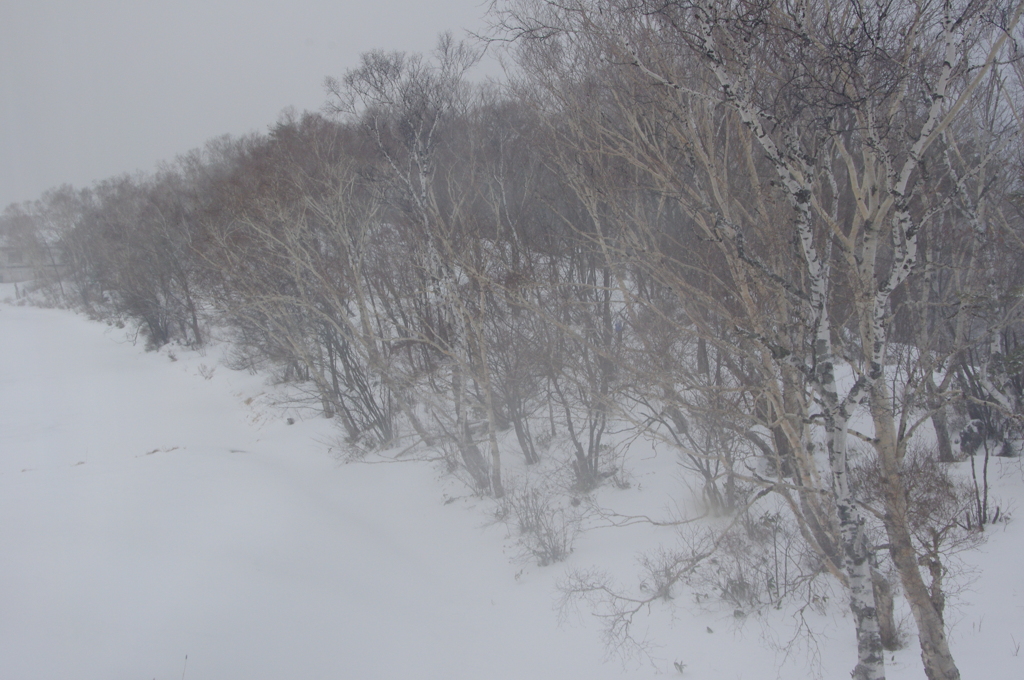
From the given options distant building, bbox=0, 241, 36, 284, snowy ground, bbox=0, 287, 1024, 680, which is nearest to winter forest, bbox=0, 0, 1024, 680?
snowy ground, bbox=0, 287, 1024, 680

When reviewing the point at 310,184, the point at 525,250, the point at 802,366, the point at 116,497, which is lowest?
the point at 116,497

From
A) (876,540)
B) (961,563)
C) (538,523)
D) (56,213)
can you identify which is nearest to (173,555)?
(538,523)

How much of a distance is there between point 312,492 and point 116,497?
411cm

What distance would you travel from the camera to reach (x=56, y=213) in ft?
107

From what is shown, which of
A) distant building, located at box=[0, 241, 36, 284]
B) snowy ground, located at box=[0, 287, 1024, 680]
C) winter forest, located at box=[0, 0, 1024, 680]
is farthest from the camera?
distant building, located at box=[0, 241, 36, 284]

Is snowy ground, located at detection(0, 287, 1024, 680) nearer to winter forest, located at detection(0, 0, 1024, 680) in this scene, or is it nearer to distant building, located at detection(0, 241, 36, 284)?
winter forest, located at detection(0, 0, 1024, 680)

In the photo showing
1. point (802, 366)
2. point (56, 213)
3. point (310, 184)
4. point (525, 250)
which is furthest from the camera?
point (56, 213)

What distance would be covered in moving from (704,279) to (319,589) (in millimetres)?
7807

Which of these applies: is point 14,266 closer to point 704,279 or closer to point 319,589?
point 319,589

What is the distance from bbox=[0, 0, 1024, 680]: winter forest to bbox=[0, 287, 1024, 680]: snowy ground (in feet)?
1.63

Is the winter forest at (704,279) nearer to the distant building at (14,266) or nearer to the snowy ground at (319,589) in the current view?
the snowy ground at (319,589)

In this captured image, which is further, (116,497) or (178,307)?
(178,307)

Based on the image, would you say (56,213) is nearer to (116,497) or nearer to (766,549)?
(116,497)

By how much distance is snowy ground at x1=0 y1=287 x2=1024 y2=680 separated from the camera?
5.98 meters
